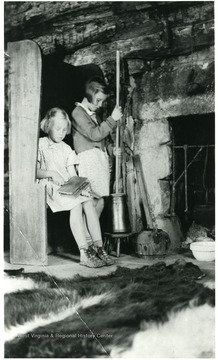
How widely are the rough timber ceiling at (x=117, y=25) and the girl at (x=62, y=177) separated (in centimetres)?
48

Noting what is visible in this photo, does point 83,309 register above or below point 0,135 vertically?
below

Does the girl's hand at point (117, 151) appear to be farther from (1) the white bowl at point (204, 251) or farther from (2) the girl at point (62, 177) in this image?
(1) the white bowl at point (204, 251)

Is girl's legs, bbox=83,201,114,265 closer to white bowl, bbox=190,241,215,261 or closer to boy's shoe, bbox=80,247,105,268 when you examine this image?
boy's shoe, bbox=80,247,105,268

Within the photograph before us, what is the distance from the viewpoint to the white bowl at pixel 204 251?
2.54 meters

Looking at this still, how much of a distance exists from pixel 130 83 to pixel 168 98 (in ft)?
0.98

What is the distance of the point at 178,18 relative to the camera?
8.42 feet

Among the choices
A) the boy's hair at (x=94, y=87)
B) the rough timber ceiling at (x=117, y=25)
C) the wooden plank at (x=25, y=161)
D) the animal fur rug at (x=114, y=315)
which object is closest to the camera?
the animal fur rug at (x=114, y=315)

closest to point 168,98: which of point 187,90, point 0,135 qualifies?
point 187,90

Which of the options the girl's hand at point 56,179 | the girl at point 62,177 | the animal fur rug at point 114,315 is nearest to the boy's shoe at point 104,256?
the girl at point 62,177

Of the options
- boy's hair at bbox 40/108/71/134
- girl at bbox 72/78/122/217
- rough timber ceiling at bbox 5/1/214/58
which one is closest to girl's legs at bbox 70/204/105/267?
girl at bbox 72/78/122/217

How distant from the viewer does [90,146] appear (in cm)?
282

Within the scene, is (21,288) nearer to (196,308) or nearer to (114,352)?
(114,352)

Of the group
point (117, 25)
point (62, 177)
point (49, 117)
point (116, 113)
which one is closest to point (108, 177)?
point (62, 177)

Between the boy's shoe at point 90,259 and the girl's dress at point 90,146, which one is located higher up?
the girl's dress at point 90,146
